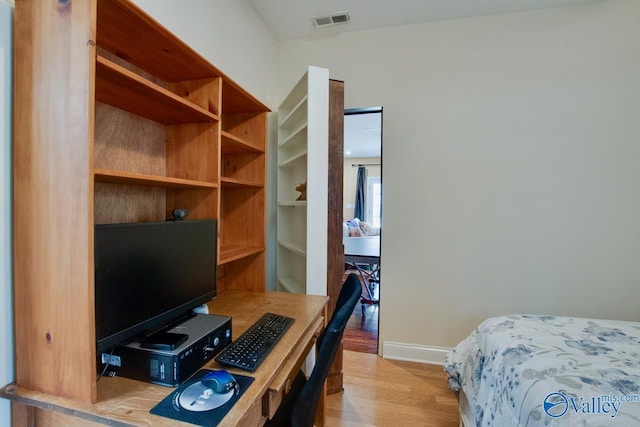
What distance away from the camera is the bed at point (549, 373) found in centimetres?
90

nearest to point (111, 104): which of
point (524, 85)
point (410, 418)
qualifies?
point (410, 418)

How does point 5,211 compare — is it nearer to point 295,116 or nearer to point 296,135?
point 296,135

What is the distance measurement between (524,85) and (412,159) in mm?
976

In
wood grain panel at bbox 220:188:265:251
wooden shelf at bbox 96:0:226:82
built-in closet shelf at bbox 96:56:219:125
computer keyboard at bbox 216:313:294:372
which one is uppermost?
wooden shelf at bbox 96:0:226:82

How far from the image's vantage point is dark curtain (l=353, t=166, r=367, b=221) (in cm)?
774


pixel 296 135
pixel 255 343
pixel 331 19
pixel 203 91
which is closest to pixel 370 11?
pixel 331 19

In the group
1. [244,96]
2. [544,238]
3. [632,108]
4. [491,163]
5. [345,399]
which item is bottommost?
[345,399]

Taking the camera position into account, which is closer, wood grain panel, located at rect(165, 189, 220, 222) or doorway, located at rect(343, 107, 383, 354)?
wood grain panel, located at rect(165, 189, 220, 222)

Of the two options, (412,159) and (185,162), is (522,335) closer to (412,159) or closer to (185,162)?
(412,159)

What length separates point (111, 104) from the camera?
1132 mm

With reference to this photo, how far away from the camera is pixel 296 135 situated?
2.12 m

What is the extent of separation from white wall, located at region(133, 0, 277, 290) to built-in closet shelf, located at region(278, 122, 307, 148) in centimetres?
16

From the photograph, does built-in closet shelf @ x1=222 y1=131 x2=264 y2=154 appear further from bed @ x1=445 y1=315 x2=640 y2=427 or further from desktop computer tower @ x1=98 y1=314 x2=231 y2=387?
bed @ x1=445 y1=315 x2=640 y2=427

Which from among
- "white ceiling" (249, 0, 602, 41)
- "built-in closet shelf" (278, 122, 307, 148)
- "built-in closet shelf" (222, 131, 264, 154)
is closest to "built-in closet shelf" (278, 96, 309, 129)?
"built-in closet shelf" (278, 122, 307, 148)
